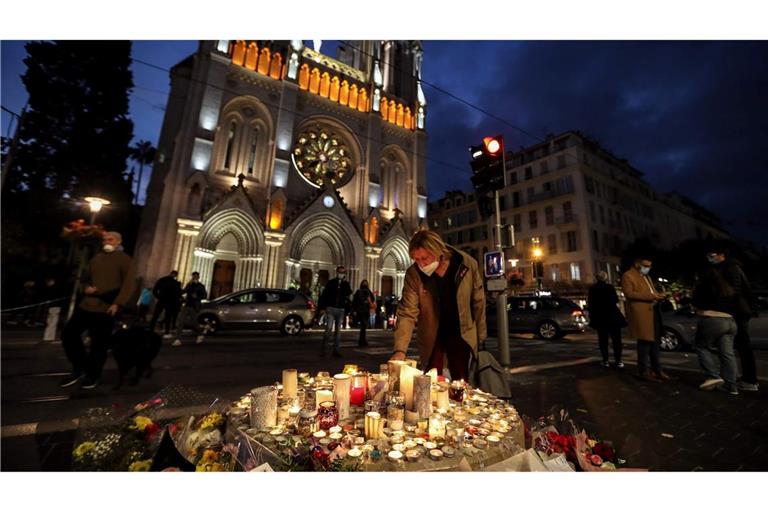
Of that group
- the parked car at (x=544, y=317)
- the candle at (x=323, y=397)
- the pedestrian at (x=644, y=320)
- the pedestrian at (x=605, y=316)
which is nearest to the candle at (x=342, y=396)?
the candle at (x=323, y=397)

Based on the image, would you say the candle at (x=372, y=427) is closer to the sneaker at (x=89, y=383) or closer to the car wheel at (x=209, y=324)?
the sneaker at (x=89, y=383)

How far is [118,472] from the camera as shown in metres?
1.30

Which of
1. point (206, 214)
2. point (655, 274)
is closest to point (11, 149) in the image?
point (206, 214)

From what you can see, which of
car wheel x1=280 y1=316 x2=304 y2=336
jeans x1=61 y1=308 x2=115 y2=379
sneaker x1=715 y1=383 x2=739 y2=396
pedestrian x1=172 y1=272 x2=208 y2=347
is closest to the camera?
jeans x1=61 y1=308 x2=115 y2=379

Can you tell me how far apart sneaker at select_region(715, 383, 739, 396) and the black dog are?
24.5 ft

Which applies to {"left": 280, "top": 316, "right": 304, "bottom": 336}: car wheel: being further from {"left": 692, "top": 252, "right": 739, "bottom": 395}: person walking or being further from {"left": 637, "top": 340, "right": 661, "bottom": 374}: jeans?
{"left": 692, "top": 252, "right": 739, "bottom": 395}: person walking

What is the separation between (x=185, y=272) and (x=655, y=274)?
35696 millimetres

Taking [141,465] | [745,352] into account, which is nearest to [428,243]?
[141,465]

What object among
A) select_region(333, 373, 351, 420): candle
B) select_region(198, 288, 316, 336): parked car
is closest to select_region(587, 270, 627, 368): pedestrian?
select_region(333, 373, 351, 420): candle

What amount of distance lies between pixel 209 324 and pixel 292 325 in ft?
8.27

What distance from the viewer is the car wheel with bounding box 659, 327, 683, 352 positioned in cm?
793

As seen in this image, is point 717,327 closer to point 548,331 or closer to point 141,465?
point 141,465

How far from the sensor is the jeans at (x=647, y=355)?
15.2 feet

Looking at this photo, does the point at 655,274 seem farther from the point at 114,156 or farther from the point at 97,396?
the point at 114,156
